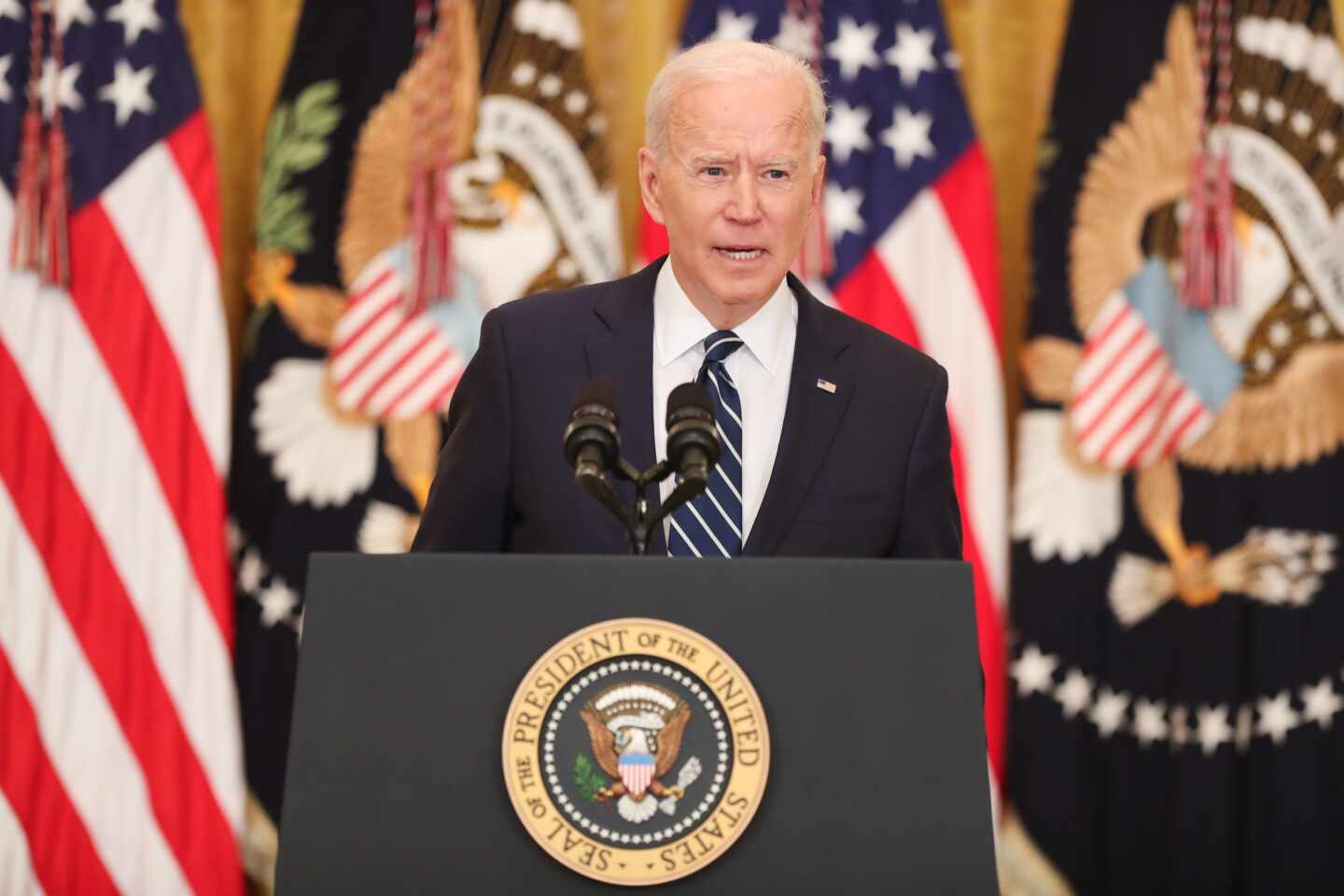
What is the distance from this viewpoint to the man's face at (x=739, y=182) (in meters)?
1.99

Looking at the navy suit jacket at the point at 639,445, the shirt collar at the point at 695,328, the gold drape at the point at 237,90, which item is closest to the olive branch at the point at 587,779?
the navy suit jacket at the point at 639,445

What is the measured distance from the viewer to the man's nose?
198 cm

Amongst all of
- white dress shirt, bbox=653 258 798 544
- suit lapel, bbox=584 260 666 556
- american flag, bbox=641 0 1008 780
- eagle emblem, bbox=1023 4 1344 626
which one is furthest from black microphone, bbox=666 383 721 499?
eagle emblem, bbox=1023 4 1344 626

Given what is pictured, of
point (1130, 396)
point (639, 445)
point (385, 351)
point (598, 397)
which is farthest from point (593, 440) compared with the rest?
point (1130, 396)

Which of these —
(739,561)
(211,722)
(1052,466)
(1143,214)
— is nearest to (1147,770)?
(1052,466)

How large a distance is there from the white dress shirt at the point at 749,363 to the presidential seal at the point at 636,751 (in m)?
0.63

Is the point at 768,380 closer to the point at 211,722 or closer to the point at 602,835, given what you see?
the point at 602,835

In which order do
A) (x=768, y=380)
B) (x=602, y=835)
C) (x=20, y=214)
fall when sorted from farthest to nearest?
(x=20, y=214) → (x=768, y=380) → (x=602, y=835)

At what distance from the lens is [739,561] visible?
1.41 m

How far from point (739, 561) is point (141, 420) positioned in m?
2.84

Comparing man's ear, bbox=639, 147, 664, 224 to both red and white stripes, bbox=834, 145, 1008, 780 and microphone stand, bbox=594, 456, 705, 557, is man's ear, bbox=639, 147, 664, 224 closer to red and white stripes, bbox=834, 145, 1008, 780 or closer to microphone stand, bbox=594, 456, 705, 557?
microphone stand, bbox=594, 456, 705, 557

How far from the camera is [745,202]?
6.49ft

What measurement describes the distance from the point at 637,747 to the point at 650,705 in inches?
1.5

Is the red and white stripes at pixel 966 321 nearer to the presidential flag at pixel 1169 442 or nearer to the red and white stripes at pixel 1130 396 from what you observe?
the presidential flag at pixel 1169 442
